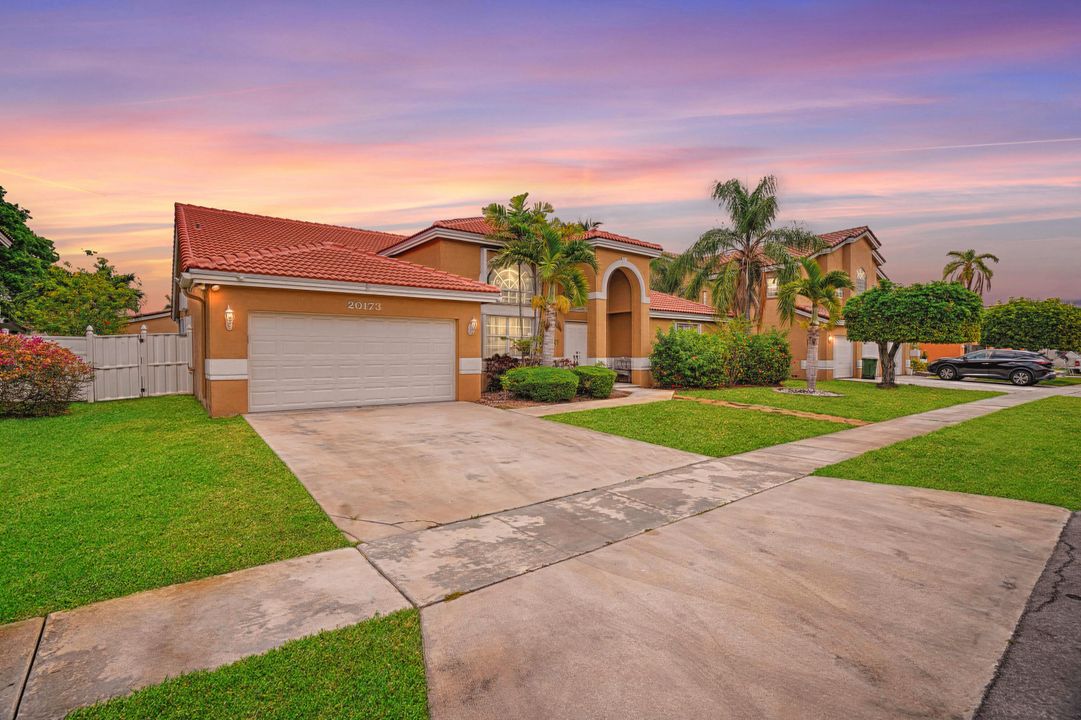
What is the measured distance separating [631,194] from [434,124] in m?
7.63

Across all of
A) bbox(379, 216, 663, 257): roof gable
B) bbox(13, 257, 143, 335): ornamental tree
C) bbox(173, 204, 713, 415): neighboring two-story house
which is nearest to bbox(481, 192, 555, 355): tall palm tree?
bbox(379, 216, 663, 257): roof gable

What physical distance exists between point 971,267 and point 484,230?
46.0 m

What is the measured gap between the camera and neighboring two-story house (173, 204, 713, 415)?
1145 cm

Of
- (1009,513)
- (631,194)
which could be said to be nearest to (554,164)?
(631,194)

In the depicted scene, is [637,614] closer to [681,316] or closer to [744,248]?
[681,316]

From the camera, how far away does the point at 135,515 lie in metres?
4.95

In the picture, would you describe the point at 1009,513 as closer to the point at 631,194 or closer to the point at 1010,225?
the point at 631,194

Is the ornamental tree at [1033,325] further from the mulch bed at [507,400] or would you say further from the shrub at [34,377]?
the shrub at [34,377]

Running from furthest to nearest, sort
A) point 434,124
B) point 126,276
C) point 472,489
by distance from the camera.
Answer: point 126,276 < point 434,124 < point 472,489

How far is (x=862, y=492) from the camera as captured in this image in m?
6.24

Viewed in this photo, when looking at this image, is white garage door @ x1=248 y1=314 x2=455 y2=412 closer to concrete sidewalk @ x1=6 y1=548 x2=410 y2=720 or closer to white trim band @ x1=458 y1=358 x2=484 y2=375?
white trim band @ x1=458 y1=358 x2=484 y2=375

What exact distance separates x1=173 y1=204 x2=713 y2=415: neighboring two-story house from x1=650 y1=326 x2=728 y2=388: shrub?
2.31 metres

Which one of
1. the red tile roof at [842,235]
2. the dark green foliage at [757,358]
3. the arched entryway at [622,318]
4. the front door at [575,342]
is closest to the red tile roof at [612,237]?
the arched entryway at [622,318]

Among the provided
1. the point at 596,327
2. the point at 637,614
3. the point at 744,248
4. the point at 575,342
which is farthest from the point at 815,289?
the point at 637,614
